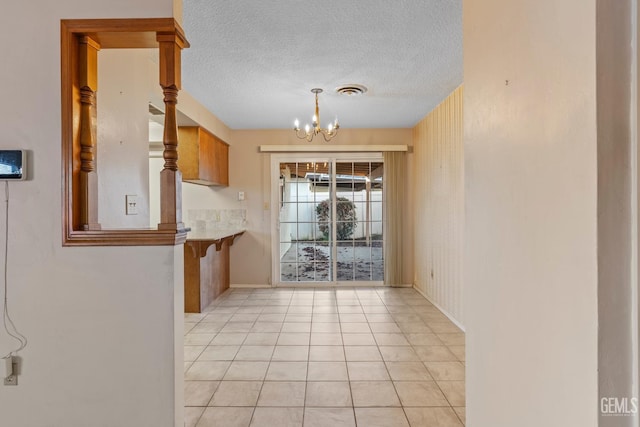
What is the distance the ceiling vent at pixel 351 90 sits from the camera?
3331 mm

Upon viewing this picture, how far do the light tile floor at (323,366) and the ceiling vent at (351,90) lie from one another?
244 centimetres

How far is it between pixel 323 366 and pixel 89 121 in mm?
2211

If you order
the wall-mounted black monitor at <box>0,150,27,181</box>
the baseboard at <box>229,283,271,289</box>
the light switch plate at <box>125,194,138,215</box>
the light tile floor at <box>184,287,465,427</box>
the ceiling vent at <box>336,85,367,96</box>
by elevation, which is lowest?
the light tile floor at <box>184,287,465,427</box>

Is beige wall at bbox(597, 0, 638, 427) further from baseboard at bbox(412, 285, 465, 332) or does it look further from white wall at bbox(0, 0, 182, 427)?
baseboard at bbox(412, 285, 465, 332)

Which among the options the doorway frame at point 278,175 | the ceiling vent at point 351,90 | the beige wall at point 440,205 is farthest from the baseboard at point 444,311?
the ceiling vent at point 351,90

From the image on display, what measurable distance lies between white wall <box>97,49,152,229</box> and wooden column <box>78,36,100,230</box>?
0.39m

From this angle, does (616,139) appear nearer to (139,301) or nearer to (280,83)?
(139,301)

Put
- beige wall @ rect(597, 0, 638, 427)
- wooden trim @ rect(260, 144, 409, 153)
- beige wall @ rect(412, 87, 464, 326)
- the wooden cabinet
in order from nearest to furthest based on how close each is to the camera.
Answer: beige wall @ rect(597, 0, 638, 427), beige wall @ rect(412, 87, 464, 326), the wooden cabinet, wooden trim @ rect(260, 144, 409, 153)

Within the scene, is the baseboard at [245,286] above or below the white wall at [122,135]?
below

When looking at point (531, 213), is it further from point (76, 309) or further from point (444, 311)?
point (444, 311)

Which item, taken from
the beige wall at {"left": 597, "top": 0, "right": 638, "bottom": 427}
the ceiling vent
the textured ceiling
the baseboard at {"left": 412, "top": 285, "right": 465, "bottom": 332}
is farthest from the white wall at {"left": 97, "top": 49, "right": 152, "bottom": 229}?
the baseboard at {"left": 412, "top": 285, "right": 465, "bottom": 332}

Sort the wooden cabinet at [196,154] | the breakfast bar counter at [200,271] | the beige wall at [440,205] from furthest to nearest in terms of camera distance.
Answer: the wooden cabinet at [196,154]
the breakfast bar counter at [200,271]
the beige wall at [440,205]

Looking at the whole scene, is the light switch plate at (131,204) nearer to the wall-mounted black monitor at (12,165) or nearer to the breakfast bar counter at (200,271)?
the wall-mounted black monitor at (12,165)

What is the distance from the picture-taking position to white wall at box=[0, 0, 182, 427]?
57.9 inches
